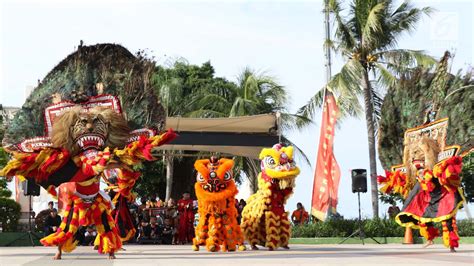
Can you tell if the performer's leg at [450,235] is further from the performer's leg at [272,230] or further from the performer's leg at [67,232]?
the performer's leg at [67,232]

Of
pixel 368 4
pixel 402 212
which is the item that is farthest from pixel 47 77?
pixel 368 4

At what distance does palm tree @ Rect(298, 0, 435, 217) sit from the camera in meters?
23.6

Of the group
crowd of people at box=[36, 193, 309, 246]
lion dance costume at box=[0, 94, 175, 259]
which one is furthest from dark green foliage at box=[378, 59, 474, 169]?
lion dance costume at box=[0, 94, 175, 259]

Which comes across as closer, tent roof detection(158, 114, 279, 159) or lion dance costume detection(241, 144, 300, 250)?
lion dance costume detection(241, 144, 300, 250)

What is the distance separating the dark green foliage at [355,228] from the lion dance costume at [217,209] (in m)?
6.41

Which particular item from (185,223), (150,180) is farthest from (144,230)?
(150,180)

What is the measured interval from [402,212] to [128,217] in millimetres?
5757

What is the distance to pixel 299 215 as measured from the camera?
871 inches

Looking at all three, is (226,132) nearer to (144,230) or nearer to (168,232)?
(168,232)

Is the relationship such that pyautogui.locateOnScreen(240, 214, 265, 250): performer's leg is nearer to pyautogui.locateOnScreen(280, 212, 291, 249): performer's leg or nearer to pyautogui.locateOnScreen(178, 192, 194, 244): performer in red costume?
pyautogui.locateOnScreen(280, 212, 291, 249): performer's leg

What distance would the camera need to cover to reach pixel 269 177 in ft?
49.7

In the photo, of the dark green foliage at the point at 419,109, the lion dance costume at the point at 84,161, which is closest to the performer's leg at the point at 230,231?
the lion dance costume at the point at 84,161

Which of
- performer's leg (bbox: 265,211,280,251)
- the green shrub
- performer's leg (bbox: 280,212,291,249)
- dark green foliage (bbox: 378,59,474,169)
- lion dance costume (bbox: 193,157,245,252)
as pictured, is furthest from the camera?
the green shrub

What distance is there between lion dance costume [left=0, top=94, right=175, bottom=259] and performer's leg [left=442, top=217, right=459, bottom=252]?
5.63m
